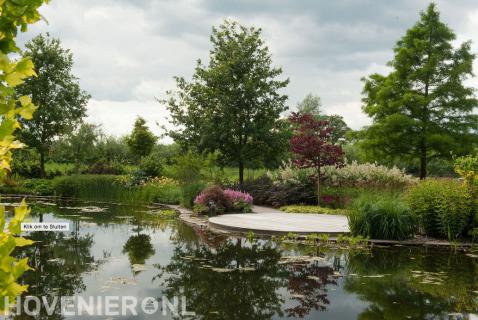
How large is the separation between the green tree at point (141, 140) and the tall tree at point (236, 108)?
8.67 m

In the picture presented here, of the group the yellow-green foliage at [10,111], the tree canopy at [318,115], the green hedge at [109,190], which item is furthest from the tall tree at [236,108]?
the tree canopy at [318,115]

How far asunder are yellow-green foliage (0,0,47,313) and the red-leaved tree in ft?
44.7

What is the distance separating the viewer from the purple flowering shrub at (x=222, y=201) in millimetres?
14188

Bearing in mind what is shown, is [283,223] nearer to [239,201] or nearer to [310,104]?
[239,201]

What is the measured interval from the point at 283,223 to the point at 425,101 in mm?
14088

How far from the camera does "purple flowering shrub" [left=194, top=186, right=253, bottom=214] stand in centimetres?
1419

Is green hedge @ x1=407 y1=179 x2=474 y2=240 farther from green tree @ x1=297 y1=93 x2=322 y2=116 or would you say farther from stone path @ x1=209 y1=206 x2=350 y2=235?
green tree @ x1=297 y1=93 x2=322 y2=116

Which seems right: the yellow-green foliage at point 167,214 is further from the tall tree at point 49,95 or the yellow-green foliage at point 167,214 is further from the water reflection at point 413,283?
the tall tree at point 49,95

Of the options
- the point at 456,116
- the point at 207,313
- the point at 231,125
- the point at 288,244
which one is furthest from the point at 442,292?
the point at 456,116

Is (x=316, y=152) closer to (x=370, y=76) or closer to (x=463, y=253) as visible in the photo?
(x=463, y=253)

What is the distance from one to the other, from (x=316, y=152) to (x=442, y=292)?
9.62 metres

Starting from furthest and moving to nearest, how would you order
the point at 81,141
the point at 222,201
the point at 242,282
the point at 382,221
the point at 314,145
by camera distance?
the point at 81,141 → the point at 314,145 → the point at 222,201 → the point at 382,221 → the point at 242,282

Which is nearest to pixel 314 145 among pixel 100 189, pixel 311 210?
pixel 311 210

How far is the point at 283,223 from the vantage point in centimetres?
1143
